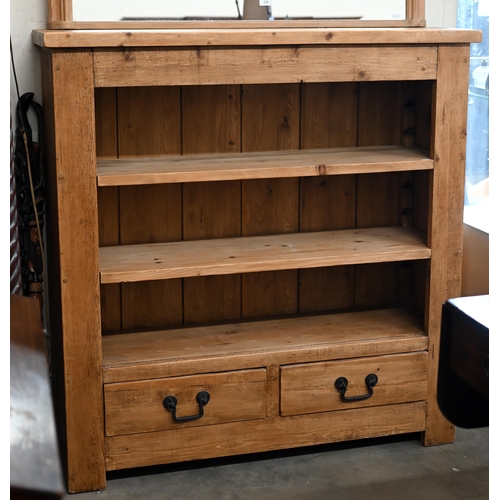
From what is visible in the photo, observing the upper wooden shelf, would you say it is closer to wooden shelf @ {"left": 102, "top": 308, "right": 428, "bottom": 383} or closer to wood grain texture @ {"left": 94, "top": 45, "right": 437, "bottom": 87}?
wood grain texture @ {"left": 94, "top": 45, "right": 437, "bottom": 87}

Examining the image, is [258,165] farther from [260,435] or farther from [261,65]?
[260,435]

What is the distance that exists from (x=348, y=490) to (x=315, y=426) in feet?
0.87

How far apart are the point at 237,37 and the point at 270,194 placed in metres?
0.72

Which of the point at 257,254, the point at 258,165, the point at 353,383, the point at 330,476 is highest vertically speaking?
the point at 258,165

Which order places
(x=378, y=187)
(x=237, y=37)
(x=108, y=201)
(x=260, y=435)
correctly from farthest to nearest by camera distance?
(x=378, y=187) → (x=108, y=201) → (x=260, y=435) → (x=237, y=37)

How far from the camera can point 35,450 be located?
0.72m

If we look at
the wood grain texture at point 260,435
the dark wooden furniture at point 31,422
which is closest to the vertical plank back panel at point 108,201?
the wood grain texture at point 260,435

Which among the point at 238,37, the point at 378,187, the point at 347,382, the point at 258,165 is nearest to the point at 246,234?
the point at 258,165

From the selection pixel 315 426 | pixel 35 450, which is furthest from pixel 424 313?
pixel 35 450

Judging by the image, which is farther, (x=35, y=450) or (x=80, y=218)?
(x=80, y=218)

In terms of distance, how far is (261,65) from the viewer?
2.48 m

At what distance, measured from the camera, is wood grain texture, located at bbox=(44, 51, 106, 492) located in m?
2.36
